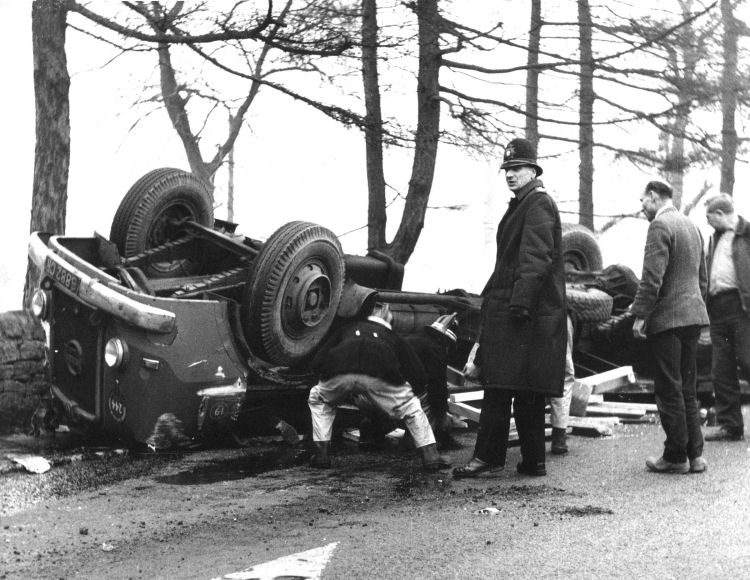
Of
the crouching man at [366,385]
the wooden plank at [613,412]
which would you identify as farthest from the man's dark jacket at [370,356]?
the wooden plank at [613,412]

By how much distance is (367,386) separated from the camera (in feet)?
21.5

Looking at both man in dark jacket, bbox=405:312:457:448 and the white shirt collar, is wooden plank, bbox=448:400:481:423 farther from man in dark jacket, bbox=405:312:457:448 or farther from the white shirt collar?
the white shirt collar

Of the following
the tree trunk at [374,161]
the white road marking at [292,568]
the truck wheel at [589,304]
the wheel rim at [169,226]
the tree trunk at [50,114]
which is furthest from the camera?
the tree trunk at [374,161]

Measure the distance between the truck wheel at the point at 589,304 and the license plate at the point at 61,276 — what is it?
4.78m

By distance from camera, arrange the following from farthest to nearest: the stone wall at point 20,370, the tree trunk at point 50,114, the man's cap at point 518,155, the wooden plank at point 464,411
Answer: the tree trunk at point 50,114
the wooden plank at point 464,411
the stone wall at point 20,370
the man's cap at point 518,155

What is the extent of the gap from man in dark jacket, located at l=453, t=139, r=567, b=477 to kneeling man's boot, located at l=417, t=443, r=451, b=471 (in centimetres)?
24

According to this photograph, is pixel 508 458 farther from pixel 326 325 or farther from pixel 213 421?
pixel 213 421

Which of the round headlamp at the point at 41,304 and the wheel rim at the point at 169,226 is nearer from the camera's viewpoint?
the round headlamp at the point at 41,304

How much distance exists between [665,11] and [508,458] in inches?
304

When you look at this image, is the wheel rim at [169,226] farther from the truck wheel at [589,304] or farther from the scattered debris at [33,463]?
the truck wheel at [589,304]

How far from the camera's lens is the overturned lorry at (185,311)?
648 cm

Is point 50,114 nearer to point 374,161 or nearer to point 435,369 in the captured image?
point 374,161

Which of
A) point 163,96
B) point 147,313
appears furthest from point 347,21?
point 163,96

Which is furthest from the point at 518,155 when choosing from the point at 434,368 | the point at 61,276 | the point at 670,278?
the point at 61,276
